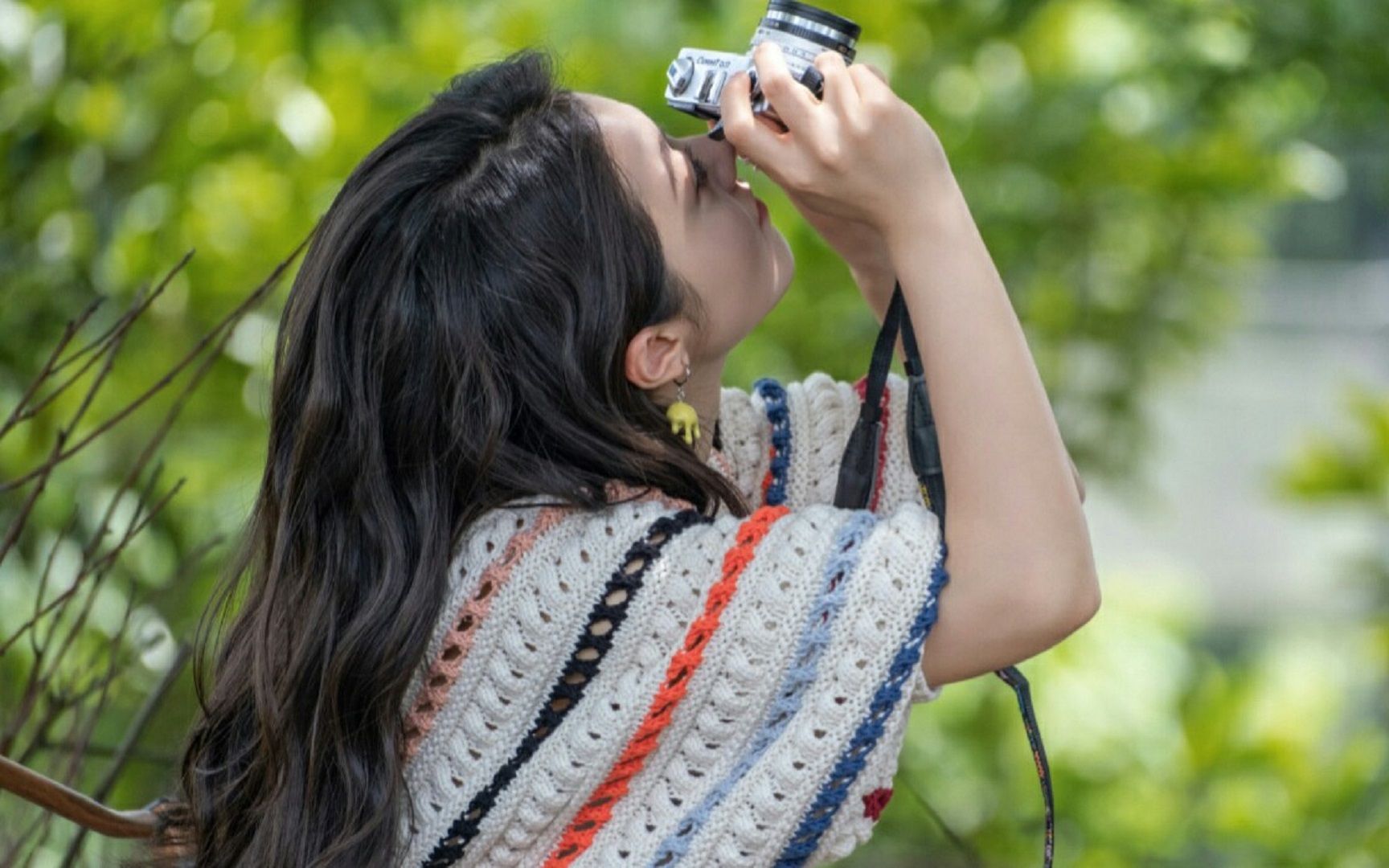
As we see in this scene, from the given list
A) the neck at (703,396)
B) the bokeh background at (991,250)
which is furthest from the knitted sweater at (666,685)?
the bokeh background at (991,250)

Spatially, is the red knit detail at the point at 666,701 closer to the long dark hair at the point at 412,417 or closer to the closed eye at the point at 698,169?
the long dark hair at the point at 412,417

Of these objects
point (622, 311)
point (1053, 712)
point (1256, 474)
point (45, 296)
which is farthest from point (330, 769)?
point (1256, 474)

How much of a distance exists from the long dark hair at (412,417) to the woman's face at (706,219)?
0.02 meters

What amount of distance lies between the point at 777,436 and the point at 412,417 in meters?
0.33

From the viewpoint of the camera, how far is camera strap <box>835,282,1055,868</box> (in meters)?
1.04

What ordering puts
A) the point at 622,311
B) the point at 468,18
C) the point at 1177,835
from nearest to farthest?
1. the point at 622,311
2. the point at 468,18
3. the point at 1177,835

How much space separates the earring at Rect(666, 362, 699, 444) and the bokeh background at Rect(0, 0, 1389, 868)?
25.3 inches

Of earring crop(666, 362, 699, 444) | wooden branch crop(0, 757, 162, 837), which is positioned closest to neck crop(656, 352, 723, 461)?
earring crop(666, 362, 699, 444)

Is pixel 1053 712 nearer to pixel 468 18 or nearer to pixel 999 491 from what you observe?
pixel 468 18

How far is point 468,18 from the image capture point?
7.97ft

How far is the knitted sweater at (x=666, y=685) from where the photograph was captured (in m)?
0.98

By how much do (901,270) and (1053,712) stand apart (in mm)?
1867

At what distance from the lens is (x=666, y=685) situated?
39.2 inches

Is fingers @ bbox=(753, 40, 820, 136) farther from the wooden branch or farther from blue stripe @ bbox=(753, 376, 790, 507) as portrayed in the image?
the wooden branch
